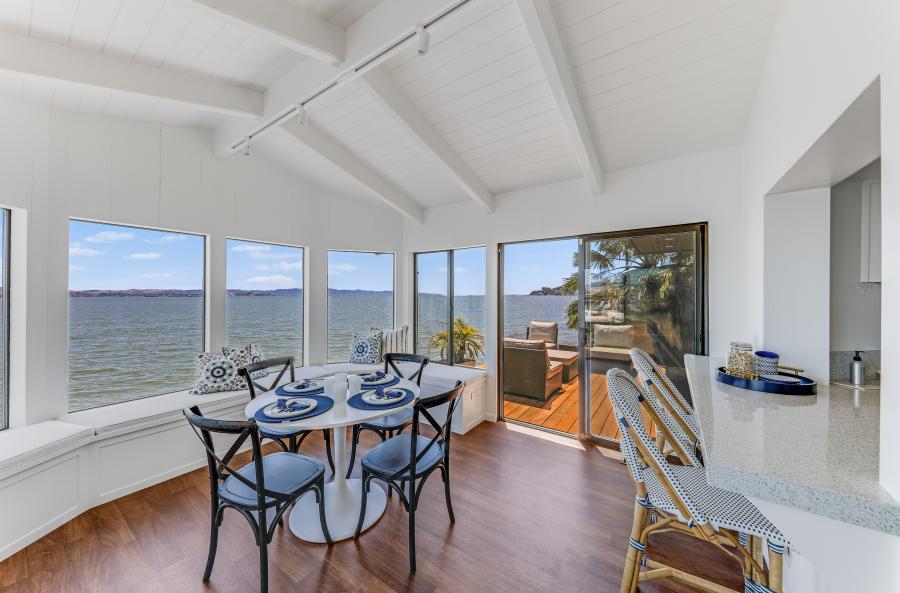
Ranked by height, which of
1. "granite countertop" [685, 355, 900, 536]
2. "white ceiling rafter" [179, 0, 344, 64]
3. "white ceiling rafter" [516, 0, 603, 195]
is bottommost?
"granite countertop" [685, 355, 900, 536]

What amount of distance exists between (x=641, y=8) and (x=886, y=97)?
138 centimetres

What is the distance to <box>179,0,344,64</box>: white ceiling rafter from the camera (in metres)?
1.67

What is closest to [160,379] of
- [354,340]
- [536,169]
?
[354,340]

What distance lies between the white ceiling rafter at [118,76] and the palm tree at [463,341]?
2.90 metres

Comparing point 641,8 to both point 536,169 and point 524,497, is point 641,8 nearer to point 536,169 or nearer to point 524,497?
point 536,169

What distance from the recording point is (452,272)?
432 centimetres

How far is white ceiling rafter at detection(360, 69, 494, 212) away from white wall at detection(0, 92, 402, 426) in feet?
6.12

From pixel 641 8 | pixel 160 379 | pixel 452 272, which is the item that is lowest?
pixel 160 379

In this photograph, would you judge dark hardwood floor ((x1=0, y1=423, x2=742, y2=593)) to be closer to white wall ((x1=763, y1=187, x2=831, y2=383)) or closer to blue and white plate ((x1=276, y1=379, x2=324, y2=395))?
blue and white plate ((x1=276, y1=379, x2=324, y2=395))

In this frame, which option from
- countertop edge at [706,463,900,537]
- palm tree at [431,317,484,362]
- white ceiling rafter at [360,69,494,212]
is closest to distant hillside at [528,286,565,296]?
palm tree at [431,317,484,362]

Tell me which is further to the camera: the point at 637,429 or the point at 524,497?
the point at 524,497

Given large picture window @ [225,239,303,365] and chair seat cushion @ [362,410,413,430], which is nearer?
chair seat cushion @ [362,410,413,430]

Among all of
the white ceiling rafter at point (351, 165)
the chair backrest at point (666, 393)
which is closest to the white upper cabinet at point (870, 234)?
the chair backrest at point (666, 393)

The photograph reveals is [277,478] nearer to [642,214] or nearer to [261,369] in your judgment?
[261,369]
